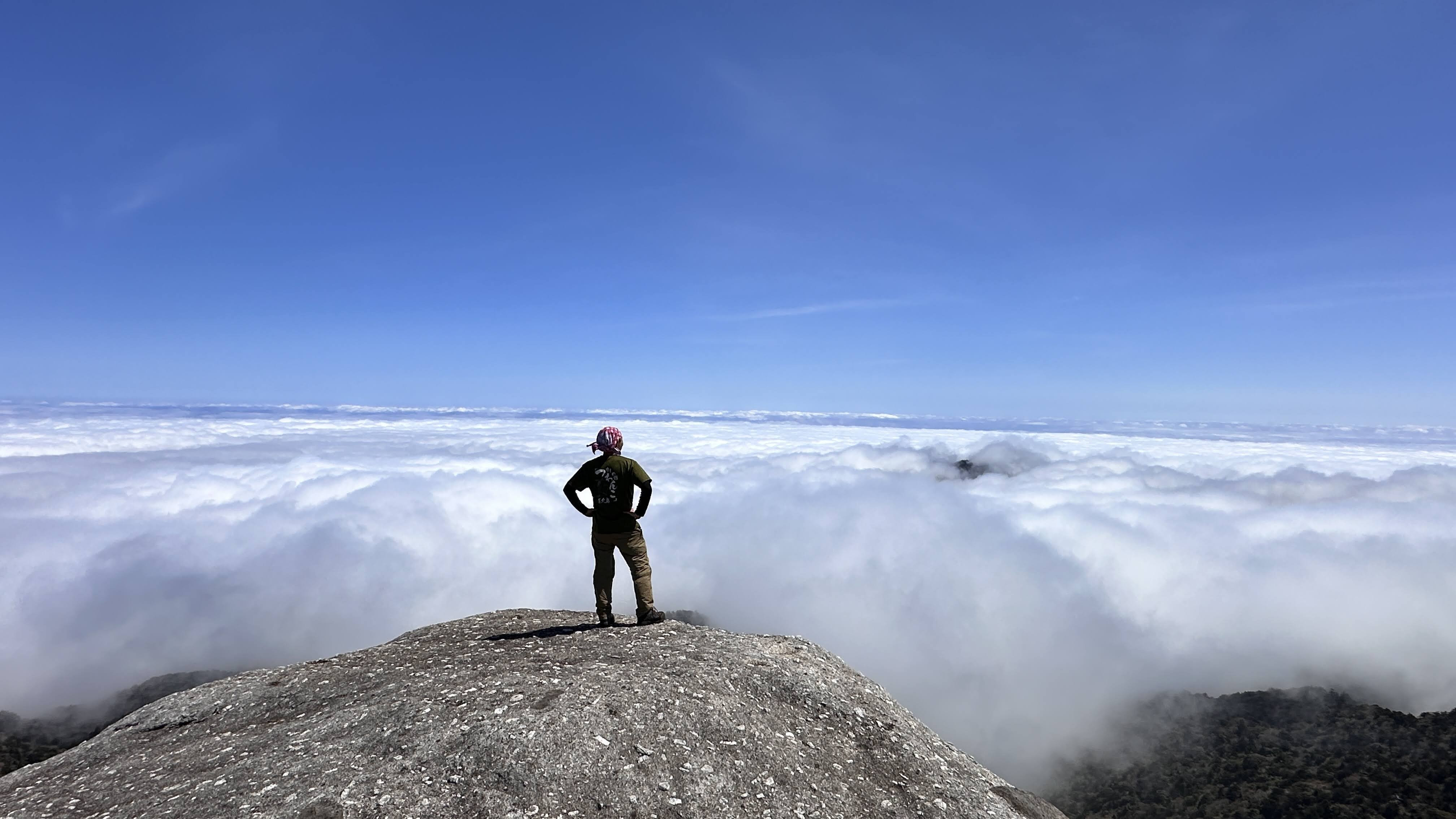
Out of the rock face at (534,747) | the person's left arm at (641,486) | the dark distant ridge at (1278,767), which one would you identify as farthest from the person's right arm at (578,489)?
the dark distant ridge at (1278,767)

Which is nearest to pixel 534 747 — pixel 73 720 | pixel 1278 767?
pixel 1278 767

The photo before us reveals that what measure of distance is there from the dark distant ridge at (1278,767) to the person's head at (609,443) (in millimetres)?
150257

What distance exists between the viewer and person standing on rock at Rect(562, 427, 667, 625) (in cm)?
1399

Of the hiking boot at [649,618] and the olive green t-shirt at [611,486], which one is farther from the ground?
the olive green t-shirt at [611,486]

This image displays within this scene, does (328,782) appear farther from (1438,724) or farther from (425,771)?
(1438,724)

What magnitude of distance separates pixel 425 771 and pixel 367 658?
6415mm

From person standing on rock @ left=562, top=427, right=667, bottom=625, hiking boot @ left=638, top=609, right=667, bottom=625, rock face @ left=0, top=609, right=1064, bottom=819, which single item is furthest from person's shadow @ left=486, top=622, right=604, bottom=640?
person standing on rock @ left=562, top=427, right=667, bottom=625

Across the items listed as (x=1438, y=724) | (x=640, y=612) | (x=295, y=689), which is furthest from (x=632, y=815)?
(x=1438, y=724)

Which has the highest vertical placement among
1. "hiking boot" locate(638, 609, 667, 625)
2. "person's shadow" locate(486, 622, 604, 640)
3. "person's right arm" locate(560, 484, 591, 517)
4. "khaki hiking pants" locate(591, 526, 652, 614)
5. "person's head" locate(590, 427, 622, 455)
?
"person's head" locate(590, 427, 622, 455)

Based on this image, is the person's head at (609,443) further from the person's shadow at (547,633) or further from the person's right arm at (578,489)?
the person's shadow at (547,633)

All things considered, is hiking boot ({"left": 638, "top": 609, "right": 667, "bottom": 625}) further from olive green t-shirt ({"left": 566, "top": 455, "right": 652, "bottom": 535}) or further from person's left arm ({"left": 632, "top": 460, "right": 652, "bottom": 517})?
person's left arm ({"left": 632, "top": 460, "right": 652, "bottom": 517})

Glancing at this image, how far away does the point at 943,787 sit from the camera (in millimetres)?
11062

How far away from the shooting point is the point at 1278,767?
438 feet

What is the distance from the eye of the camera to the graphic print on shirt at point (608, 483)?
14.0 meters
